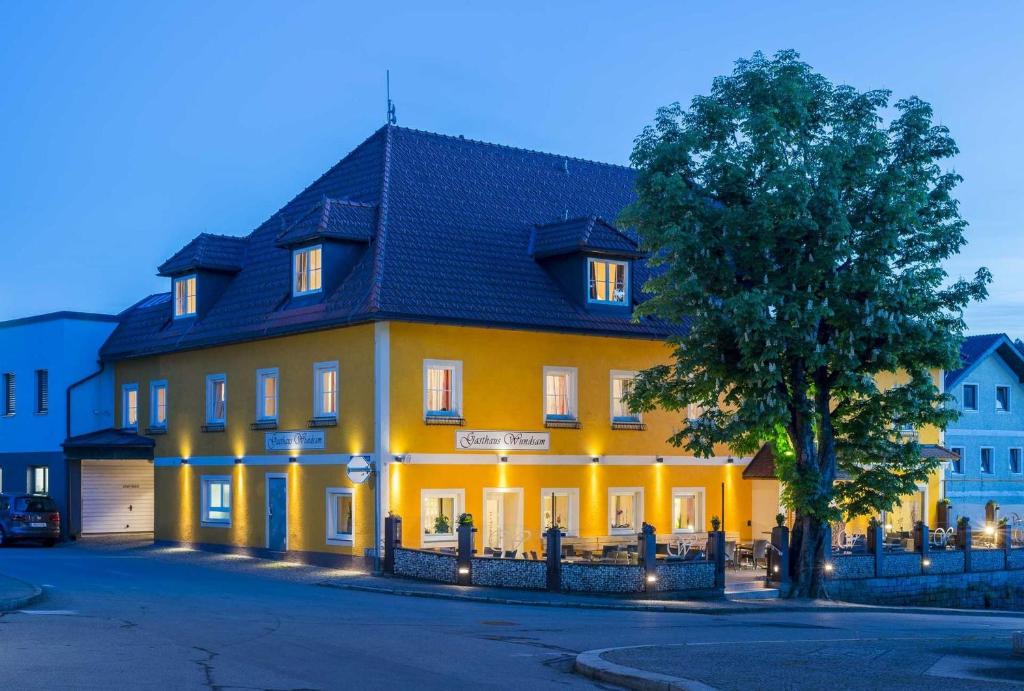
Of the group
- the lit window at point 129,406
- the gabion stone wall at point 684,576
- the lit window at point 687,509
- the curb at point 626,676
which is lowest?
the gabion stone wall at point 684,576

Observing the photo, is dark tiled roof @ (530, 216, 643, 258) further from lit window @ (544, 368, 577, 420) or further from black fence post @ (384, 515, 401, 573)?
black fence post @ (384, 515, 401, 573)

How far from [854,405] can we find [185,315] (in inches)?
803

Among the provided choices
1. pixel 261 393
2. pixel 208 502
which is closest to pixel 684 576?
pixel 261 393

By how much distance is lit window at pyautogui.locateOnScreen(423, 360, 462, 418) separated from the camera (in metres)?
34.0

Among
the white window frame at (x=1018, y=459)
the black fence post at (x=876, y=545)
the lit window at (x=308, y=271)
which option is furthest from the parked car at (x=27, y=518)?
the white window frame at (x=1018, y=459)

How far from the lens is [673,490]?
127 feet

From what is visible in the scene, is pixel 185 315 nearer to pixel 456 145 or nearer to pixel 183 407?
pixel 183 407

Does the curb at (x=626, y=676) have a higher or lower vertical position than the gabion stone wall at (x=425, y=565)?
higher

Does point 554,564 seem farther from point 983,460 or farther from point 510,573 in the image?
point 983,460

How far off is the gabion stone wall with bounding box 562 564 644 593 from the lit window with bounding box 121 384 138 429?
19.7m

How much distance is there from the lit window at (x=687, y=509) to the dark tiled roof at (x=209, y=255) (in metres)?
14.5

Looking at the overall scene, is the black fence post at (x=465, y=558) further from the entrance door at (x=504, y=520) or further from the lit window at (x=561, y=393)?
the lit window at (x=561, y=393)

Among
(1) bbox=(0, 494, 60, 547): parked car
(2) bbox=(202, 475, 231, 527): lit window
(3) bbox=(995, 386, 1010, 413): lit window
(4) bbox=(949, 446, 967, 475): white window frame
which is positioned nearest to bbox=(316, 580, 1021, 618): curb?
(2) bbox=(202, 475, 231, 527): lit window

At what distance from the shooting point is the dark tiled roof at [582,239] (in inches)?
1431
